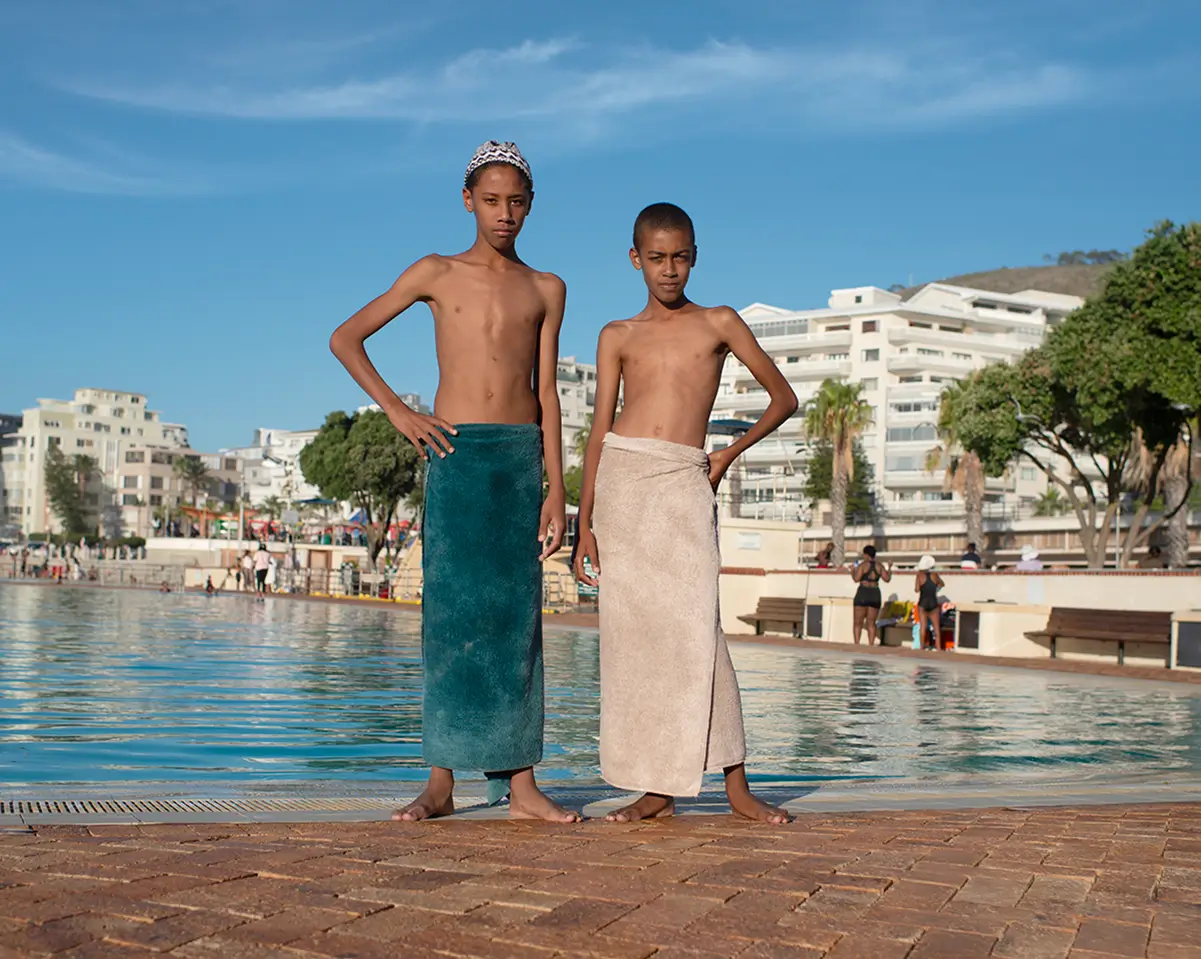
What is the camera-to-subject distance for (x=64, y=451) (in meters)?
187

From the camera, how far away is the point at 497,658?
15.1 feet

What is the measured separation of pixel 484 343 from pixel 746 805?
1751 mm

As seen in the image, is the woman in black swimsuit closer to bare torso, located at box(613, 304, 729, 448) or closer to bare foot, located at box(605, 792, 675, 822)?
bare torso, located at box(613, 304, 729, 448)

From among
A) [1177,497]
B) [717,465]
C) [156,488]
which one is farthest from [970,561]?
[156,488]

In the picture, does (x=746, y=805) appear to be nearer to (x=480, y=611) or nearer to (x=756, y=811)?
(x=756, y=811)

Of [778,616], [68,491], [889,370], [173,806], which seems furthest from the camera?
[68,491]

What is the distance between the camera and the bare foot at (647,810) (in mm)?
4602

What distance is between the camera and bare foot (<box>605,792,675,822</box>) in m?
4.60

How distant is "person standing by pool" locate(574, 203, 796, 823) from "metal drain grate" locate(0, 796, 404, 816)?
894mm

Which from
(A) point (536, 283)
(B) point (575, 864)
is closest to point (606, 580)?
(A) point (536, 283)

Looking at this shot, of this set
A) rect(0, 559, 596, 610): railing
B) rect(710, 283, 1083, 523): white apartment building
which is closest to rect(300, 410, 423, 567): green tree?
rect(0, 559, 596, 610): railing

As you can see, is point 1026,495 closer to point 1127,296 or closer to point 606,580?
point 1127,296

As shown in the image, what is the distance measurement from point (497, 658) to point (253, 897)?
1.78 metres

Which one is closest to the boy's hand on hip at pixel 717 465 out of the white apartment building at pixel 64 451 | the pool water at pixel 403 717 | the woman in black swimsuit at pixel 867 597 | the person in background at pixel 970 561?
the pool water at pixel 403 717
